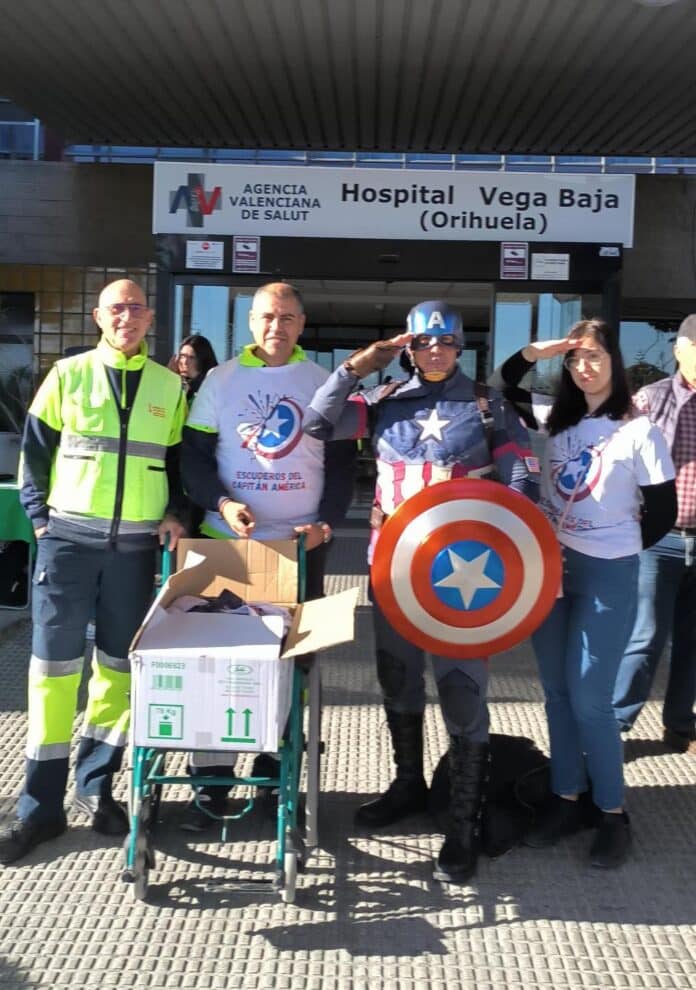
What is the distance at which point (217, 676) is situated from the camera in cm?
247

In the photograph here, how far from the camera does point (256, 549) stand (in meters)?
2.94

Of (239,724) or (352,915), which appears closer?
(239,724)

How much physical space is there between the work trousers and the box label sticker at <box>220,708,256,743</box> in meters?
0.76

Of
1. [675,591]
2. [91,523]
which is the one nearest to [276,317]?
[91,523]

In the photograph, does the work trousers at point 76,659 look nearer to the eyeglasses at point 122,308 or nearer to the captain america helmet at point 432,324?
the eyeglasses at point 122,308

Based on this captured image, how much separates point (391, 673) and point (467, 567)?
0.61 metres

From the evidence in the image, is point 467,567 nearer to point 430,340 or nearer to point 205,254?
point 430,340

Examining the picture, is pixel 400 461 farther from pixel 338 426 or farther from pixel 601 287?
pixel 601 287

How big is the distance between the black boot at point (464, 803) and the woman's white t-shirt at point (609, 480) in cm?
74

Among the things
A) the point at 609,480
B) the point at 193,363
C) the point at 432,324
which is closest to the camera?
the point at 432,324

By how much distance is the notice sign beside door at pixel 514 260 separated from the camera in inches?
242

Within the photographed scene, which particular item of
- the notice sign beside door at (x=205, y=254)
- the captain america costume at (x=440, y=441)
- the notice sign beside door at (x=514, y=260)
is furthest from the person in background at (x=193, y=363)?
the notice sign beside door at (x=514, y=260)

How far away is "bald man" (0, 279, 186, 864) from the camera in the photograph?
2965mm

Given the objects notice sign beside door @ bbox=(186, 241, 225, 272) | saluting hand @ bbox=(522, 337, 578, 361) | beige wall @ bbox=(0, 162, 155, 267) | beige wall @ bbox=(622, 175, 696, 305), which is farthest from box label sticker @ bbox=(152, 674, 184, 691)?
beige wall @ bbox=(622, 175, 696, 305)
